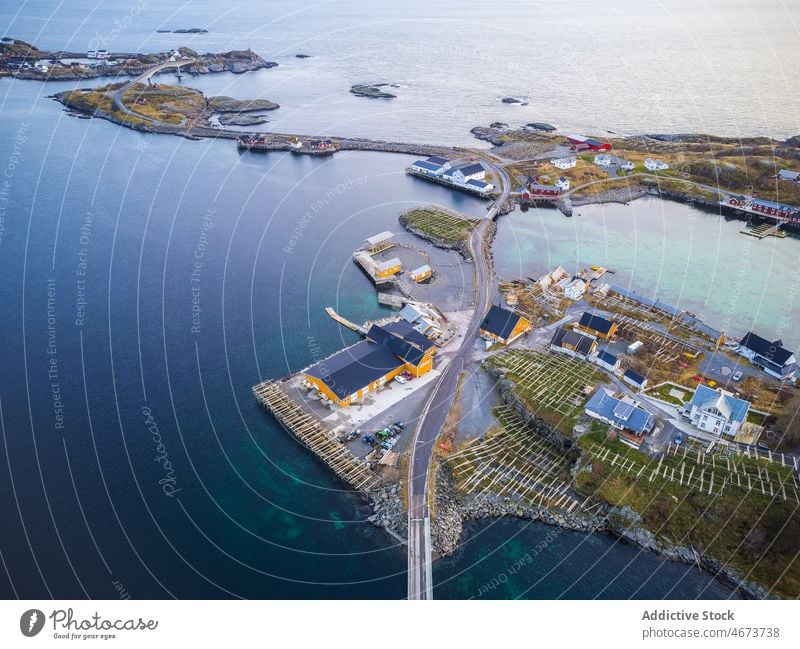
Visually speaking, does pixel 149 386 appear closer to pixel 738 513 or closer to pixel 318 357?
pixel 318 357

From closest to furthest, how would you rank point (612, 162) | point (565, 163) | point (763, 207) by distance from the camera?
1. point (763, 207)
2. point (565, 163)
3. point (612, 162)

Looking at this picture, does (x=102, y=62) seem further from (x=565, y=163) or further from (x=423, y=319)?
(x=423, y=319)

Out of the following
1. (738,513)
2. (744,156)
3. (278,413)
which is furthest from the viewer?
(744,156)

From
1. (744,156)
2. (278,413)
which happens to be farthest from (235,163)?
(744,156)

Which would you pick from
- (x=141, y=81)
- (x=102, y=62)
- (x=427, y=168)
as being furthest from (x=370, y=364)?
Answer: (x=102, y=62)

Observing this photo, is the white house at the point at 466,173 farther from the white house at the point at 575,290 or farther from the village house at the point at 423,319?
the village house at the point at 423,319
